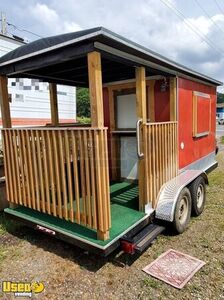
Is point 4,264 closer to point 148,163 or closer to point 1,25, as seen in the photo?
point 148,163

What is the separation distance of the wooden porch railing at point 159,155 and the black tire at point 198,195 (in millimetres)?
390

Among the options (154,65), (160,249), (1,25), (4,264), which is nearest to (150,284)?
(160,249)

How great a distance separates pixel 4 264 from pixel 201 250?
243 cm

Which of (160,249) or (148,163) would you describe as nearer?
(160,249)

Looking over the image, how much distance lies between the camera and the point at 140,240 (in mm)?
2838

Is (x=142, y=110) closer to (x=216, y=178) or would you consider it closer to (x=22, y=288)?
(x=22, y=288)

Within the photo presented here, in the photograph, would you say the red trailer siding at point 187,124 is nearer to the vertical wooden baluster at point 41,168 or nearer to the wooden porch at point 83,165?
the wooden porch at point 83,165

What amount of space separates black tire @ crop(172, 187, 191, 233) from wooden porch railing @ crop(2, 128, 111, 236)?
119 centimetres

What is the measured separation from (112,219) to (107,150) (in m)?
1.05

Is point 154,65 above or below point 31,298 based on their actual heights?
above

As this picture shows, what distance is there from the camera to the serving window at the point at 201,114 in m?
5.21

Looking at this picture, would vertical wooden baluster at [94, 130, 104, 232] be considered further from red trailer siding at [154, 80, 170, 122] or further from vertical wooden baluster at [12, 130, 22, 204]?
red trailer siding at [154, 80, 170, 122]

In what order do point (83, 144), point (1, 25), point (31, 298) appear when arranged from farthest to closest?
1. point (1, 25)
2. point (83, 144)
3. point (31, 298)

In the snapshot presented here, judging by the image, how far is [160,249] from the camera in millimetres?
3141
